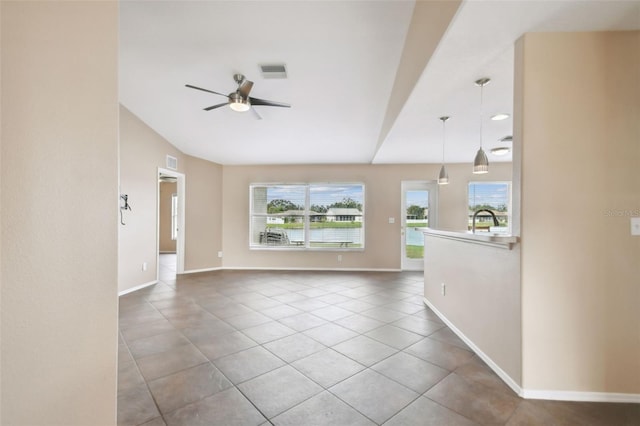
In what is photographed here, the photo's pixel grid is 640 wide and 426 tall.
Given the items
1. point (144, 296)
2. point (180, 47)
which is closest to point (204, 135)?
point (180, 47)

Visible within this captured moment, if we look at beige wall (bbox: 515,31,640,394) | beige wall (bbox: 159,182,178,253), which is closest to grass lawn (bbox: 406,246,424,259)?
beige wall (bbox: 515,31,640,394)

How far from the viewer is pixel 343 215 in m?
6.64

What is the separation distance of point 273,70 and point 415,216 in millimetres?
4731

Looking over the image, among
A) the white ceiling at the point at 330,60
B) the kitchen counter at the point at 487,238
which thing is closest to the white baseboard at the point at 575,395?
the kitchen counter at the point at 487,238

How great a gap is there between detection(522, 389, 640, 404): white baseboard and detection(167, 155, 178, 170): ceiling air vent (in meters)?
5.96

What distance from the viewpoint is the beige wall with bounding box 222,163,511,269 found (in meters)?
6.30

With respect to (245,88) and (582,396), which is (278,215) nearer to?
(245,88)

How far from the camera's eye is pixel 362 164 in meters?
6.57

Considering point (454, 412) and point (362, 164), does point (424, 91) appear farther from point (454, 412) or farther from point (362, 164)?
point (362, 164)

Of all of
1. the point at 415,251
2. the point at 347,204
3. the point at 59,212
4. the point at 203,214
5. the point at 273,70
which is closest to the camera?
the point at 59,212

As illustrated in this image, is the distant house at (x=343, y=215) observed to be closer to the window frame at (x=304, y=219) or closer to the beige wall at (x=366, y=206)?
the beige wall at (x=366, y=206)

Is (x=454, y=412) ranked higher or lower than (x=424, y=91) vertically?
lower

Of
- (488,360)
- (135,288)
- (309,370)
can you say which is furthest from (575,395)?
(135,288)

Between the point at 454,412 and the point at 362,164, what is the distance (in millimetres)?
5360
